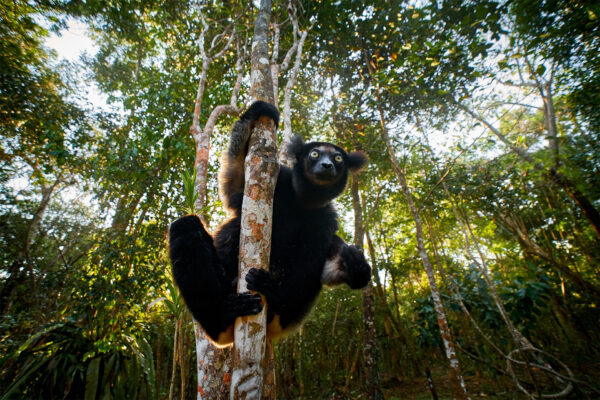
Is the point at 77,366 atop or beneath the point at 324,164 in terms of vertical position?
beneath

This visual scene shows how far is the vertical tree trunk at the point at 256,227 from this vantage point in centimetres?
114

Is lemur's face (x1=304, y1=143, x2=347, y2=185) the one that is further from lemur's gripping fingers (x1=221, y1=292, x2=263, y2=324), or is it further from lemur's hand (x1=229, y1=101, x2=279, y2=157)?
lemur's gripping fingers (x1=221, y1=292, x2=263, y2=324)

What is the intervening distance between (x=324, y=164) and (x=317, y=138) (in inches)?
229

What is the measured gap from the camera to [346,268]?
2.58 m

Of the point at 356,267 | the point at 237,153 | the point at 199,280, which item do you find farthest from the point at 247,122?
the point at 356,267

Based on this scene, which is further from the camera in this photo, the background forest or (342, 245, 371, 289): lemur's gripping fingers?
the background forest

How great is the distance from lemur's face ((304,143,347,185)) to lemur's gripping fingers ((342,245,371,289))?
79 cm

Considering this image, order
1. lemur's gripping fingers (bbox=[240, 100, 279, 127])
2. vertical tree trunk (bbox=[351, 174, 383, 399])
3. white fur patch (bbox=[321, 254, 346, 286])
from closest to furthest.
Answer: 1. lemur's gripping fingers (bbox=[240, 100, 279, 127])
2. white fur patch (bbox=[321, 254, 346, 286])
3. vertical tree trunk (bbox=[351, 174, 383, 399])

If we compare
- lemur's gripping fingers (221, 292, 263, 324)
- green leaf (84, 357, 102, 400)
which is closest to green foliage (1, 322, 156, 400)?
green leaf (84, 357, 102, 400)

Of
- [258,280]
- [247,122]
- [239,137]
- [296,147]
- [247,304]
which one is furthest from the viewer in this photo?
Result: [296,147]

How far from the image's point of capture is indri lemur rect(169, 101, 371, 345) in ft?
6.17

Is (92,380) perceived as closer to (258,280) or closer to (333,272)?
(333,272)

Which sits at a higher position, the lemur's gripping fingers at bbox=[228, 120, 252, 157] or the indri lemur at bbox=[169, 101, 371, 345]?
the lemur's gripping fingers at bbox=[228, 120, 252, 157]

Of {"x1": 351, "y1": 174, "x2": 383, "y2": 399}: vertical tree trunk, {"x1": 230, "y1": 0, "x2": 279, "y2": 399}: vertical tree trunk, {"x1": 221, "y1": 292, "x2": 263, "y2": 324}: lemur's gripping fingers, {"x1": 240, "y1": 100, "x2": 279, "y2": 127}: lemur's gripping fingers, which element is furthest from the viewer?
{"x1": 351, "y1": 174, "x2": 383, "y2": 399}: vertical tree trunk
